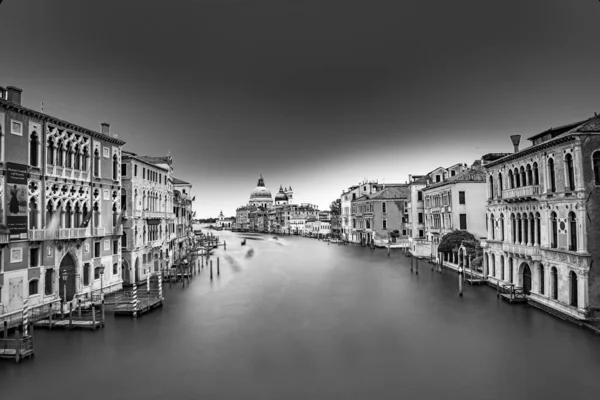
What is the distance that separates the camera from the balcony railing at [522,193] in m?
19.4

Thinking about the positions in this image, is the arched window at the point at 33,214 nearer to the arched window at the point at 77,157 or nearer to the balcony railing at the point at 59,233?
the balcony railing at the point at 59,233

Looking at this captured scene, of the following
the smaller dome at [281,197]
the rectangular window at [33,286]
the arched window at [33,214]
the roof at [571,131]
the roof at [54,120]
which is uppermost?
the smaller dome at [281,197]

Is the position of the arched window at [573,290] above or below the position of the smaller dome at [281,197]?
below

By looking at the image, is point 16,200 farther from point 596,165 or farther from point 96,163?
point 596,165

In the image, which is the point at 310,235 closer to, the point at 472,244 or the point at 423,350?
the point at 472,244

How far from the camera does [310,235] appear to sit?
A: 105688 millimetres

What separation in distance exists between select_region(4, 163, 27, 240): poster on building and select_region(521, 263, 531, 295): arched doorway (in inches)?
939

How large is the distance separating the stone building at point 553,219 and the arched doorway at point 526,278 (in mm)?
51

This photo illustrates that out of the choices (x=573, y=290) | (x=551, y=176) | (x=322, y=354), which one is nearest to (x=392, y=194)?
(x=551, y=176)

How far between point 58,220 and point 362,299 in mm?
16650

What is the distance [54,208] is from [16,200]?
103 inches

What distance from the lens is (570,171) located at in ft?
55.1

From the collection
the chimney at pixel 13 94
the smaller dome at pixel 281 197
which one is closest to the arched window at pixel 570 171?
the chimney at pixel 13 94

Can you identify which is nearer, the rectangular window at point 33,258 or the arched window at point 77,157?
the rectangular window at point 33,258
